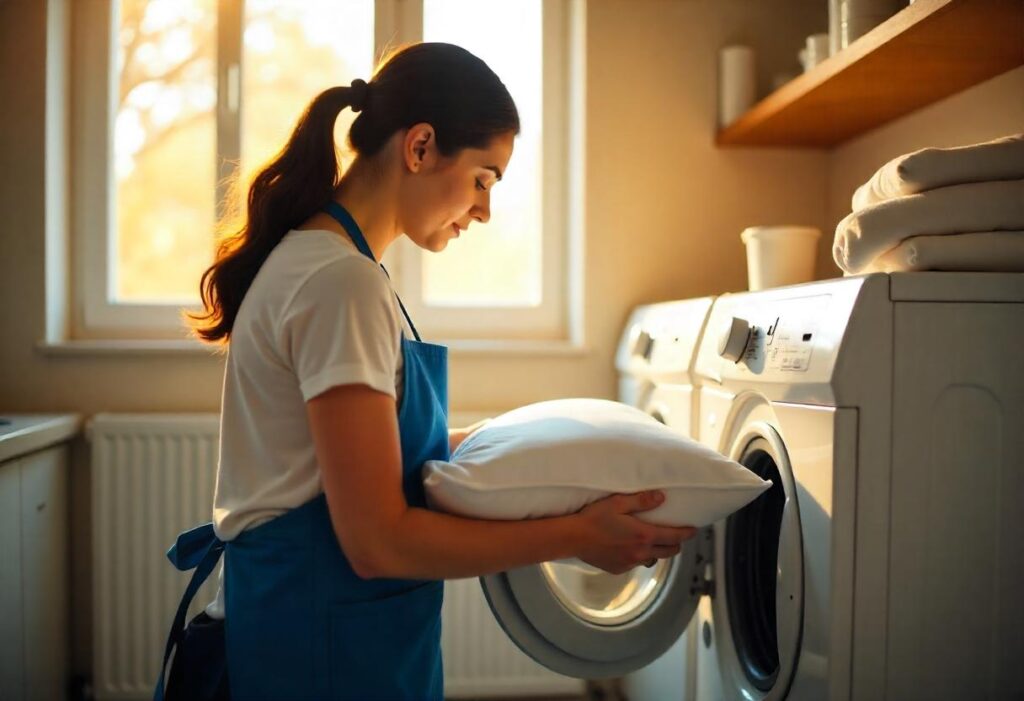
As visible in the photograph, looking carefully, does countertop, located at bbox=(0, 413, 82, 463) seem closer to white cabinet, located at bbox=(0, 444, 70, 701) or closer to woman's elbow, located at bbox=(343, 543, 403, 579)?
white cabinet, located at bbox=(0, 444, 70, 701)

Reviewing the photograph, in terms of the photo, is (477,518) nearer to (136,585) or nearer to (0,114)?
(136,585)

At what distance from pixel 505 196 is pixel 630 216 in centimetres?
39

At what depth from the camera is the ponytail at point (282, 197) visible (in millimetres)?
988

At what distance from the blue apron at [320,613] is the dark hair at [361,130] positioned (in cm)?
6

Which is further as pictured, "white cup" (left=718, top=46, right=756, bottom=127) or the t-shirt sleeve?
"white cup" (left=718, top=46, right=756, bottom=127)

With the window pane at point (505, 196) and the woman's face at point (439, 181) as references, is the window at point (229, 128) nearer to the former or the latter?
the window pane at point (505, 196)

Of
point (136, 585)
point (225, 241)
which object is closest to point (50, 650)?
point (136, 585)

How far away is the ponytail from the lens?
988 millimetres

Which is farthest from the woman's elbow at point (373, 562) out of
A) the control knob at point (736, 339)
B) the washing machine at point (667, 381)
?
the washing machine at point (667, 381)

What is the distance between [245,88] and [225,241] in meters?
1.41

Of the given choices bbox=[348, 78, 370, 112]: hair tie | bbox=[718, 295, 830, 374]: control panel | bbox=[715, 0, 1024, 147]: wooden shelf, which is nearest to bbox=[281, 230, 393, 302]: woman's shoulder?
bbox=[348, 78, 370, 112]: hair tie

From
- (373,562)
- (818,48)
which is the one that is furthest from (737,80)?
(373,562)

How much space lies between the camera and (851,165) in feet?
7.08

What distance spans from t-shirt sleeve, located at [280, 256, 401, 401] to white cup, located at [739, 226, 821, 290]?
1.15m
